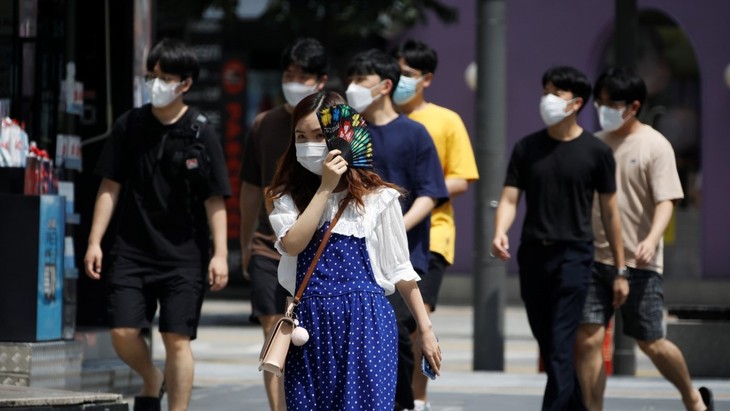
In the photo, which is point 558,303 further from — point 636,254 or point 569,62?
point 569,62

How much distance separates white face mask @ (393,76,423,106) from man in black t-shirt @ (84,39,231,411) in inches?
54.6

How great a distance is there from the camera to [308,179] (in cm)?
545

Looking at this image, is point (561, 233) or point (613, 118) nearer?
point (561, 233)

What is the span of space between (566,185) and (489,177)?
11.1ft

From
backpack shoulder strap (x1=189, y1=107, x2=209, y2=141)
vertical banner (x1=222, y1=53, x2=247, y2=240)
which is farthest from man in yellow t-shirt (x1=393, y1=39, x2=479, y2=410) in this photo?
vertical banner (x1=222, y1=53, x2=247, y2=240)

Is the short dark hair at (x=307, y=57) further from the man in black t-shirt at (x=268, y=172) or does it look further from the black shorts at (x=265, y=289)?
the black shorts at (x=265, y=289)

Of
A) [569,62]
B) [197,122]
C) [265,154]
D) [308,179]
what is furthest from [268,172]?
[569,62]

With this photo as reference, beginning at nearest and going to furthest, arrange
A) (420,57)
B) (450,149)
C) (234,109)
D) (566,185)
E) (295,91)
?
(295,91), (566,185), (450,149), (420,57), (234,109)

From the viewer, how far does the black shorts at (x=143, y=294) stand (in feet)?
24.3

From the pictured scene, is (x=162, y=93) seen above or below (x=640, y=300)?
above

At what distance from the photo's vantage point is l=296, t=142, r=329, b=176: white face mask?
210 inches

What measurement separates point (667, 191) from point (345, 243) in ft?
11.2

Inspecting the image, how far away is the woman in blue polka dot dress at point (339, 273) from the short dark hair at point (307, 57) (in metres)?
2.51

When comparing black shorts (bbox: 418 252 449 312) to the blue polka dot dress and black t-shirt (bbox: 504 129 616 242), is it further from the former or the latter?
the blue polka dot dress
